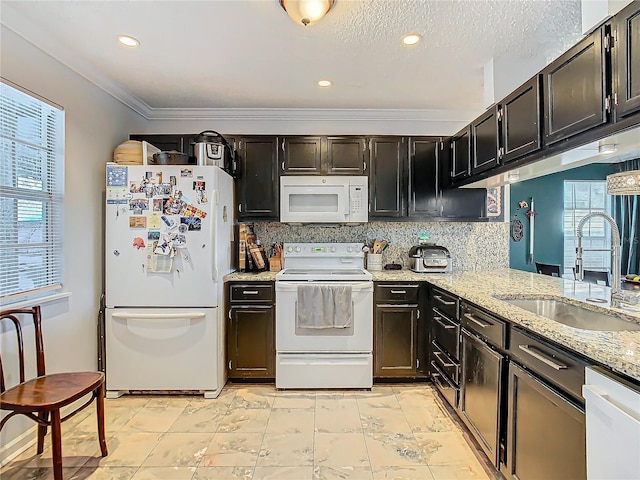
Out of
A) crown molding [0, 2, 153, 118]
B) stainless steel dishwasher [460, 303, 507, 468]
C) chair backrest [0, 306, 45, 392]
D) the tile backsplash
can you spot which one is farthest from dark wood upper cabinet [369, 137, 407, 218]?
chair backrest [0, 306, 45, 392]

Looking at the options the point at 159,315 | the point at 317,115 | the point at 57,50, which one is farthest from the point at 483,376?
the point at 57,50

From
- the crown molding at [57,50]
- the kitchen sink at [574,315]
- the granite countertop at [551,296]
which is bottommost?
the kitchen sink at [574,315]

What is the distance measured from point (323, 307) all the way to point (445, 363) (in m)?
1.03

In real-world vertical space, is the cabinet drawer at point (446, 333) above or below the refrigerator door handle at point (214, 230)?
below

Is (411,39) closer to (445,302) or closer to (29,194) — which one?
(445,302)

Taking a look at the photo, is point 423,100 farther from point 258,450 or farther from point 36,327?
point 36,327

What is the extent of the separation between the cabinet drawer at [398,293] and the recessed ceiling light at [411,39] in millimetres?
1861

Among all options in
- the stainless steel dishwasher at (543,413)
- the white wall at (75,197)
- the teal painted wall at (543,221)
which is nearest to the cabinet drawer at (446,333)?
the stainless steel dishwasher at (543,413)

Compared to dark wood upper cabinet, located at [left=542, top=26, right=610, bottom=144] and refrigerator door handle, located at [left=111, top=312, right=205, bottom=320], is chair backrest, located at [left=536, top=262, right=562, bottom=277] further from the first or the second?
refrigerator door handle, located at [left=111, top=312, right=205, bottom=320]

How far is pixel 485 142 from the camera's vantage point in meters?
2.61

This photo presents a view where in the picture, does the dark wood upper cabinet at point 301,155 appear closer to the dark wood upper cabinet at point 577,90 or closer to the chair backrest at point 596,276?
the dark wood upper cabinet at point 577,90

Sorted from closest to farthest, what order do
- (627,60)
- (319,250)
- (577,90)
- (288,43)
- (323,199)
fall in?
(627,60), (577,90), (288,43), (323,199), (319,250)

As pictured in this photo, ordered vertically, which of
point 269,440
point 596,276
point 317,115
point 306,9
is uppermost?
point 317,115

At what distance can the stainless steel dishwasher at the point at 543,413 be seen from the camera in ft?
4.17
